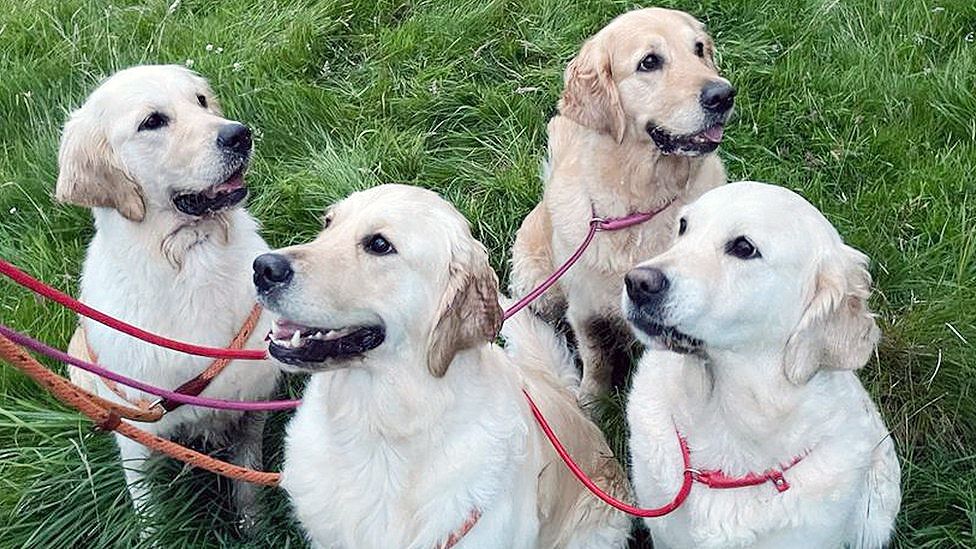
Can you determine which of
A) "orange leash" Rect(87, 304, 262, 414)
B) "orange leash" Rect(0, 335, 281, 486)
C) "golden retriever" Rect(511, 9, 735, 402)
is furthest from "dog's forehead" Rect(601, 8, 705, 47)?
"orange leash" Rect(0, 335, 281, 486)

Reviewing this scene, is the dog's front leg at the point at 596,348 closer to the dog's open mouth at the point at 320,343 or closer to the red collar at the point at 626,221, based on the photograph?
the red collar at the point at 626,221

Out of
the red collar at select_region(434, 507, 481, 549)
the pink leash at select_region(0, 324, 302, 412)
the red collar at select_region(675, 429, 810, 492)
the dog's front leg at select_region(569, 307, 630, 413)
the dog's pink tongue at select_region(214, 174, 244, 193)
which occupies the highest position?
the dog's pink tongue at select_region(214, 174, 244, 193)

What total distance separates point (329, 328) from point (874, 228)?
8.22 ft

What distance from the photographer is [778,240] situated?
2555 millimetres

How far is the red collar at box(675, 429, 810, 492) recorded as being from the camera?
2.75 metres

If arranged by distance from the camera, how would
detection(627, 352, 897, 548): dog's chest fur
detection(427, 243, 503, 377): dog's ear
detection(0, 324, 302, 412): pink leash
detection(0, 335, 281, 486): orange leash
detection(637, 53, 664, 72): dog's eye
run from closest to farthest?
detection(0, 335, 281, 486): orange leash → detection(427, 243, 503, 377): dog's ear → detection(0, 324, 302, 412): pink leash → detection(627, 352, 897, 548): dog's chest fur → detection(637, 53, 664, 72): dog's eye

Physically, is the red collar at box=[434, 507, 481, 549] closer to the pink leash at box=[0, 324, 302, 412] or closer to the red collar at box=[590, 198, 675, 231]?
the pink leash at box=[0, 324, 302, 412]

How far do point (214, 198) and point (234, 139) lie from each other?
0.20 m

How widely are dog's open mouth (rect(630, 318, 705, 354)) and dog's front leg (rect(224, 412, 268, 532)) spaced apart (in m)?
1.45

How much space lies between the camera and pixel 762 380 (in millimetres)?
2643

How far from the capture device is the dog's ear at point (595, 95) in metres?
3.67

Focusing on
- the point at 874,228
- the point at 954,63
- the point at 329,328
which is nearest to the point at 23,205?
the point at 329,328

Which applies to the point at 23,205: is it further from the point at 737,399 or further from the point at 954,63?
the point at 954,63

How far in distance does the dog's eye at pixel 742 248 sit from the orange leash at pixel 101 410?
56.4 inches
